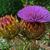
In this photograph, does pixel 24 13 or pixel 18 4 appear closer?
pixel 24 13

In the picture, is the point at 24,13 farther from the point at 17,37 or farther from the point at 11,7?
the point at 11,7

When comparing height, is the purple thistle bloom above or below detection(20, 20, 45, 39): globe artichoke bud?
above

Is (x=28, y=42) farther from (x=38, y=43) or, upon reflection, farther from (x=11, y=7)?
(x=11, y=7)

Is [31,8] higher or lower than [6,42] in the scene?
higher

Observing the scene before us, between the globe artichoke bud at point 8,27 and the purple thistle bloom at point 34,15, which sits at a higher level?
the purple thistle bloom at point 34,15

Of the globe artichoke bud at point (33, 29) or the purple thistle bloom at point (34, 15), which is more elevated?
the purple thistle bloom at point (34, 15)

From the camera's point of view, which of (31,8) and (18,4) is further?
(18,4)

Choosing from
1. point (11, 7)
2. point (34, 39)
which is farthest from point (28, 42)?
point (11, 7)

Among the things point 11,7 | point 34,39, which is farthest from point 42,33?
point 11,7

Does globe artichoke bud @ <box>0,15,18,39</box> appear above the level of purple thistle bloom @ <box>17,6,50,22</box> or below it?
below
